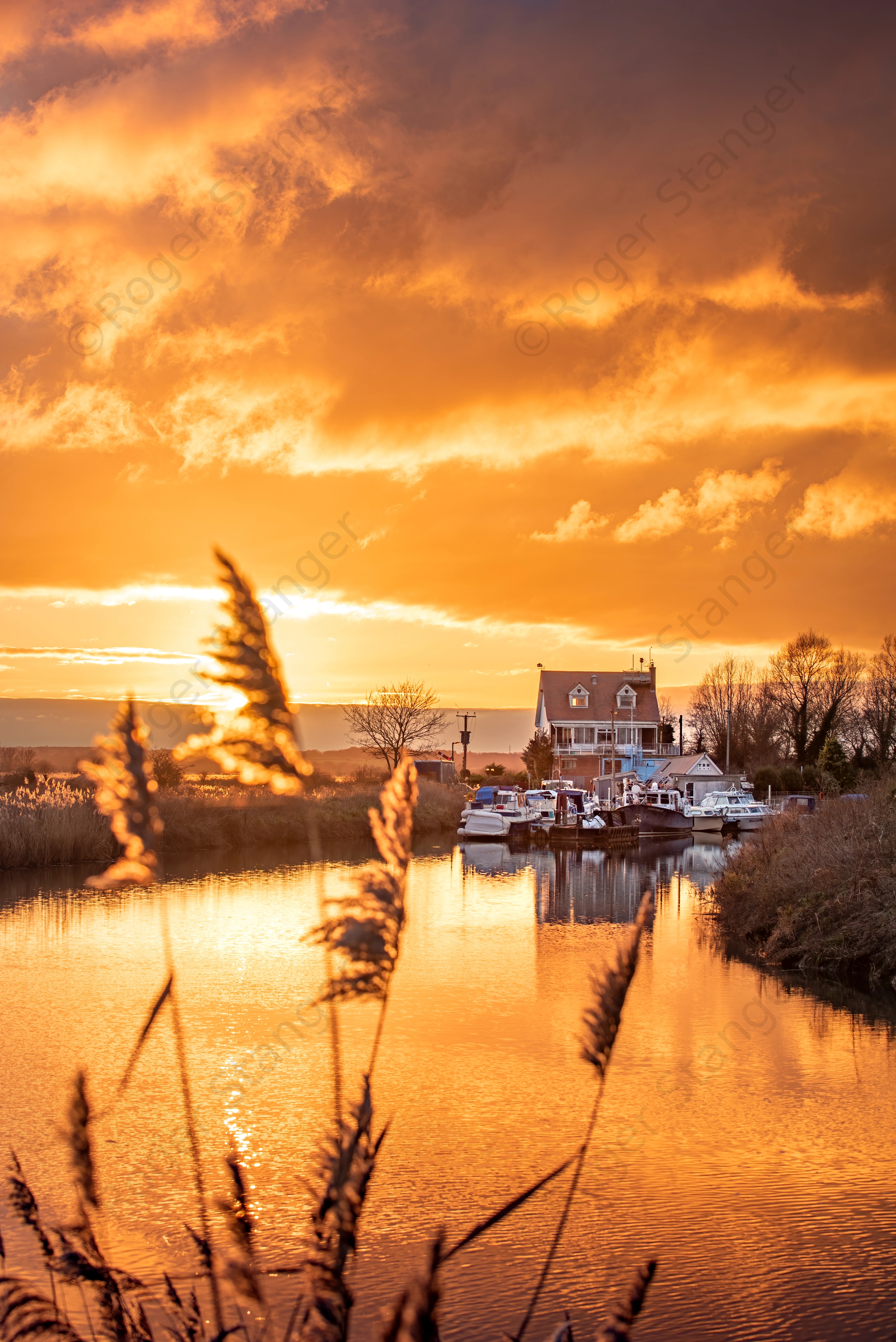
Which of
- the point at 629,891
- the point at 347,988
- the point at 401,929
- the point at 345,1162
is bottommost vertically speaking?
the point at 629,891

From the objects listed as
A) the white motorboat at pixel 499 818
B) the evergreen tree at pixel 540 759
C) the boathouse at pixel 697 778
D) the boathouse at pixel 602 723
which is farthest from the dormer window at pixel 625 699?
the white motorboat at pixel 499 818

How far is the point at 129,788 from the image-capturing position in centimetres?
310

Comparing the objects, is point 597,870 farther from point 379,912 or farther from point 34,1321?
point 379,912

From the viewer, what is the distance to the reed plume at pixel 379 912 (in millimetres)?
Result: 2619

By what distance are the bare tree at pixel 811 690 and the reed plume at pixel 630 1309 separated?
67.6 metres

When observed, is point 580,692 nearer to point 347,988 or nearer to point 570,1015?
point 570,1015

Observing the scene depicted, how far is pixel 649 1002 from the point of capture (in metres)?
14.2

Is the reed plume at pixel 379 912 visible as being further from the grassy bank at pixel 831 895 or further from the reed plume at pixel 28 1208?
the grassy bank at pixel 831 895

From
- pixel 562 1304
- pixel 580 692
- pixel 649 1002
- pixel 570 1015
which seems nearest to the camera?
pixel 562 1304

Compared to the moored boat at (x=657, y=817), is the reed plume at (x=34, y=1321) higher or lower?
higher

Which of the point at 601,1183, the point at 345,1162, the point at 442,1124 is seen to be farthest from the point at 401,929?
the point at 442,1124

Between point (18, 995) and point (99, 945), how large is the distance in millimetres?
3542

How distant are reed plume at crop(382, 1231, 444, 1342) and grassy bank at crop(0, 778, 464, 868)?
53.1ft

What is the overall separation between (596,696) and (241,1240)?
236 ft
